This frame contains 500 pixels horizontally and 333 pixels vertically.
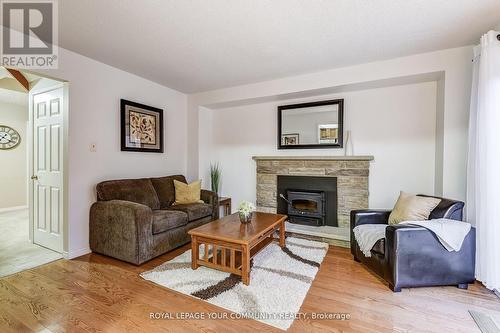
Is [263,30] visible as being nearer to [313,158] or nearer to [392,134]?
[313,158]

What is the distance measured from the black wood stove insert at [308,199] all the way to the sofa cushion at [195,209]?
4.26 ft

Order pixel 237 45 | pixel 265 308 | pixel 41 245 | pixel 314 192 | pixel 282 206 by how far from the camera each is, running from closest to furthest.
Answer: pixel 265 308 < pixel 237 45 < pixel 41 245 < pixel 314 192 < pixel 282 206

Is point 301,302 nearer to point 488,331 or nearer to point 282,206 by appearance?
point 488,331

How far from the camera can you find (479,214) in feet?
7.16

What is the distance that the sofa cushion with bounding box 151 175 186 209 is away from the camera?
3572 mm

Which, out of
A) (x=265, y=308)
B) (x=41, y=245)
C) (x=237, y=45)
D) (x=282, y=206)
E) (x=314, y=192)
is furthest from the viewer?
(x=282, y=206)

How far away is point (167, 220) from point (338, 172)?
8.41 ft

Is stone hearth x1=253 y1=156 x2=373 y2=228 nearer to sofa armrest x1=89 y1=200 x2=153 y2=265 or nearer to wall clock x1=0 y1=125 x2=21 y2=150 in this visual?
sofa armrest x1=89 y1=200 x2=153 y2=265

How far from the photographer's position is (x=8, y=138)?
5199 millimetres

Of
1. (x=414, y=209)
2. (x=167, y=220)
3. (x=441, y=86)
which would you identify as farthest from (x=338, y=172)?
(x=167, y=220)

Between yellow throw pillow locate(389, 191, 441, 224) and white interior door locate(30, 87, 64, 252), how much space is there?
3.88 meters

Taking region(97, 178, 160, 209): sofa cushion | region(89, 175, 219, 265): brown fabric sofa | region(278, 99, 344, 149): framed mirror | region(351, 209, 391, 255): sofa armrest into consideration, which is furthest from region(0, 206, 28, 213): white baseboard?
region(351, 209, 391, 255): sofa armrest

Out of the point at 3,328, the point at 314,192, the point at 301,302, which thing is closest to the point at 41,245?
the point at 3,328

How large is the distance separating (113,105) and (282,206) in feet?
9.98
